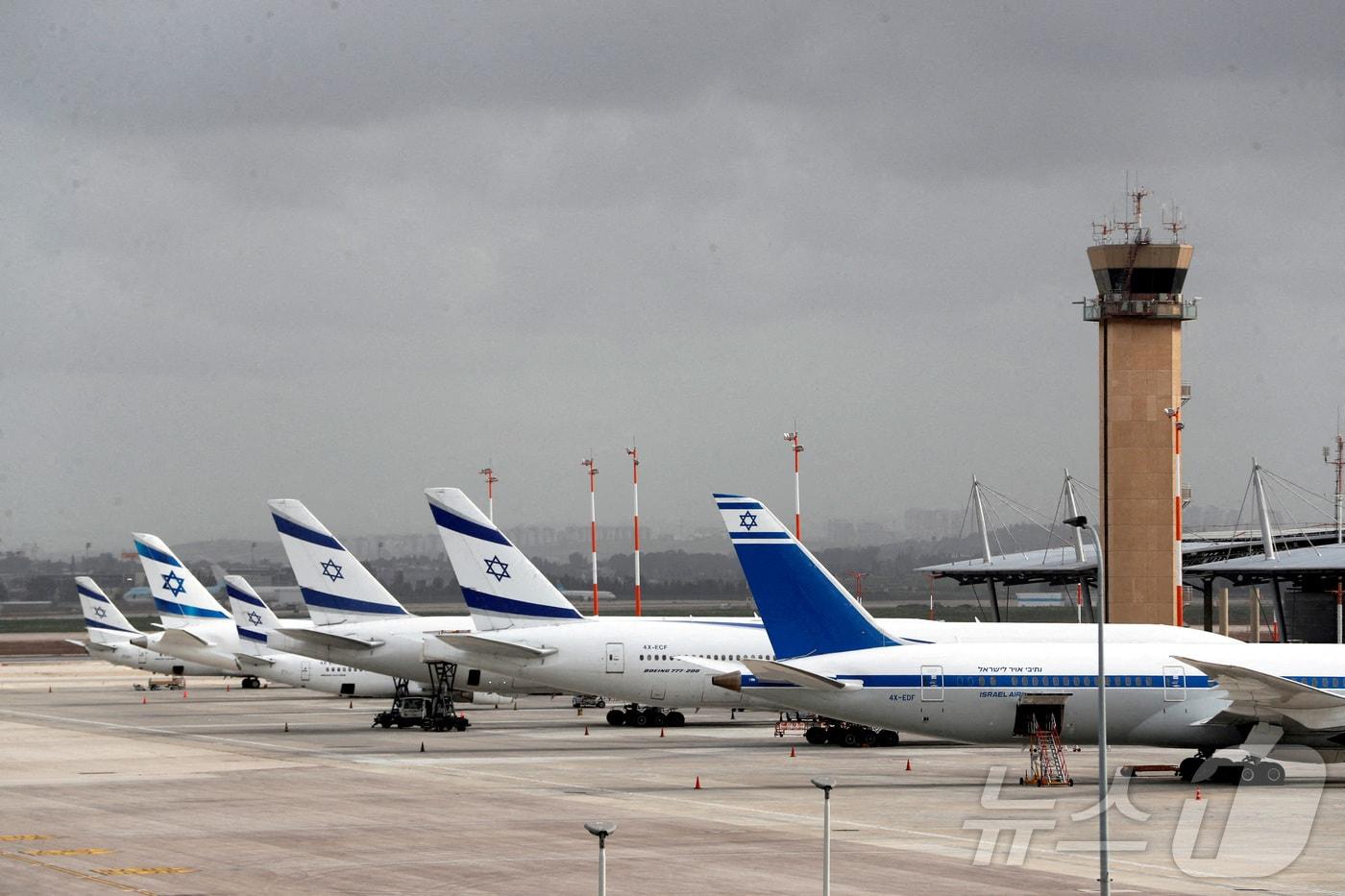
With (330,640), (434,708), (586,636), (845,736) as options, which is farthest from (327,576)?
(845,736)

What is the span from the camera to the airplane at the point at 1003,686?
1757 inches

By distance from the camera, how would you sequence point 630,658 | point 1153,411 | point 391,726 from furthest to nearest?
point 1153,411 < point 391,726 < point 630,658

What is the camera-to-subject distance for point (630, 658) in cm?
5962

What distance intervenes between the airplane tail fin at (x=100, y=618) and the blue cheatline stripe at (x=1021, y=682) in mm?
69239

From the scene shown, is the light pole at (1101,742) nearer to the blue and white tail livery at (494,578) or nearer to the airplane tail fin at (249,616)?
the blue and white tail livery at (494,578)

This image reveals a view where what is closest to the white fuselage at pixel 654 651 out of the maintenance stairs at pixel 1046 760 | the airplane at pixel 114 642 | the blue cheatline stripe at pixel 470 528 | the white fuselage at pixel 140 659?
the blue cheatline stripe at pixel 470 528

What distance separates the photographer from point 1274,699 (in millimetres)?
44156

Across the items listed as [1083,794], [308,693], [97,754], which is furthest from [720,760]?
[308,693]

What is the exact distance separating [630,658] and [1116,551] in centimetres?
3071

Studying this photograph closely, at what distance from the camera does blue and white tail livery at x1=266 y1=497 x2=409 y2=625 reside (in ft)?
227

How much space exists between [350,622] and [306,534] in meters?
3.94

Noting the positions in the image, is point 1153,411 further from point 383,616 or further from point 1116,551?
point 383,616

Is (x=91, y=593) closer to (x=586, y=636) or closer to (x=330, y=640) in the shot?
(x=330, y=640)

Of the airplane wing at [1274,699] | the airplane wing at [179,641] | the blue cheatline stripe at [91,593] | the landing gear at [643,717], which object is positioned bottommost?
the landing gear at [643,717]
